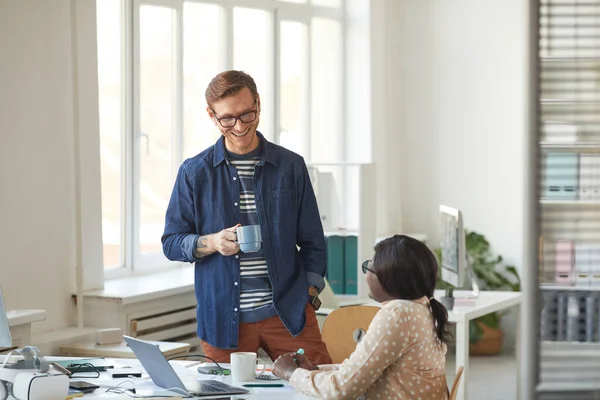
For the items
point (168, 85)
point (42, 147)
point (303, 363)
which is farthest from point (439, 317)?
point (168, 85)

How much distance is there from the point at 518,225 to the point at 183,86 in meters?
2.83

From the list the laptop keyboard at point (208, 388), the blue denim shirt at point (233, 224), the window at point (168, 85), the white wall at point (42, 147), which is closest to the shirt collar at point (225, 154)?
the blue denim shirt at point (233, 224)

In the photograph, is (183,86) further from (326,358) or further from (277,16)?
(326,358)

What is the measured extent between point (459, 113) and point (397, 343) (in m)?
5.03

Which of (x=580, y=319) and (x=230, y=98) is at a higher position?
(x=230, y=98)

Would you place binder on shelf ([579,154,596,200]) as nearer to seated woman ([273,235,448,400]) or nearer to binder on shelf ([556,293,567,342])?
binder on shelf ([556,293,567,342])

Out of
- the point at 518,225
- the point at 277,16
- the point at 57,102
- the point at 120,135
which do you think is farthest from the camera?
the point at 518,225

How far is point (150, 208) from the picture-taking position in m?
5.38

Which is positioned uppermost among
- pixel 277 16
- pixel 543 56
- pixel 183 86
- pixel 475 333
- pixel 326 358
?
pixel 277 16

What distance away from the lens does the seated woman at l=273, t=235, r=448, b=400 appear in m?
2.28

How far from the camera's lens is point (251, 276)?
2848 mm

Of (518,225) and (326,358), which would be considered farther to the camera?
(518,225)

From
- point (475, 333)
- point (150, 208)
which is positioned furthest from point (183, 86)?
point (475, 333)

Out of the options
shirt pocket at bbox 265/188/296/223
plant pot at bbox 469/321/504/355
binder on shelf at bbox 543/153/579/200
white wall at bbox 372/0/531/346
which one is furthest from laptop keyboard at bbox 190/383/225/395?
white wall at bbox 372/0/531/346
